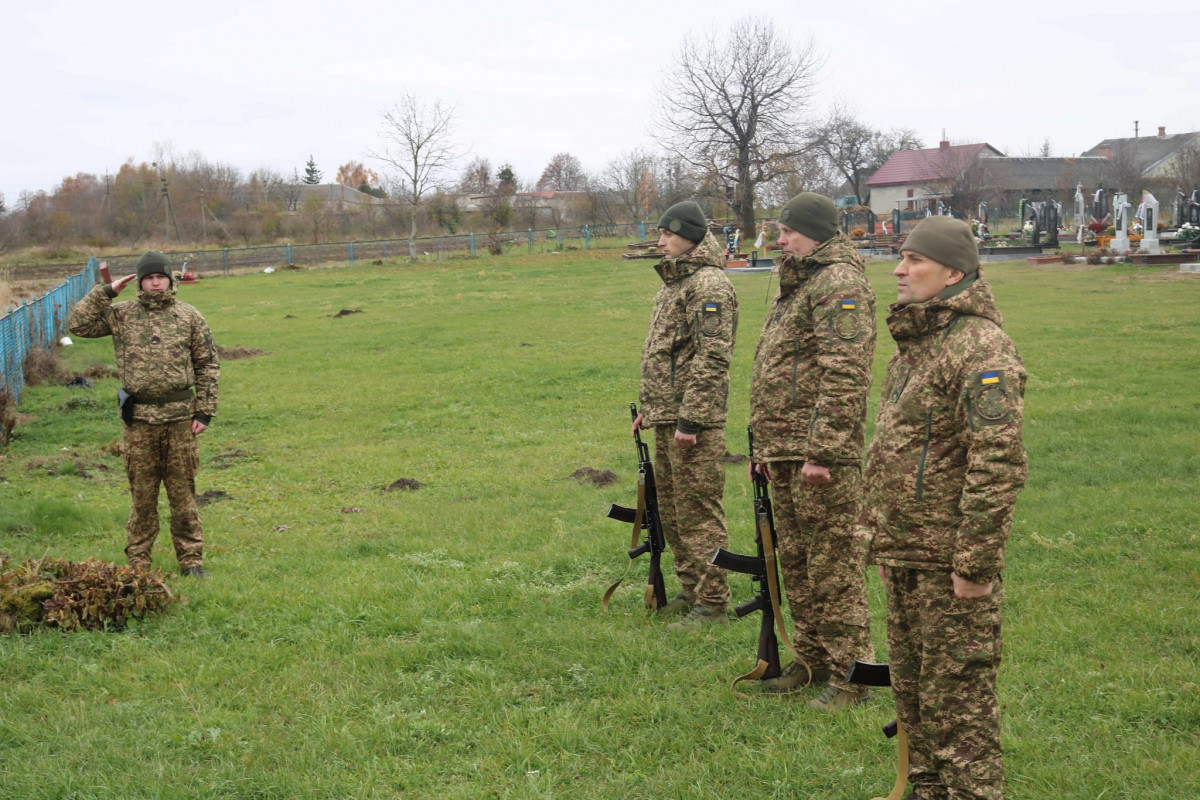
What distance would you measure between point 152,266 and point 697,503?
13.5 ft

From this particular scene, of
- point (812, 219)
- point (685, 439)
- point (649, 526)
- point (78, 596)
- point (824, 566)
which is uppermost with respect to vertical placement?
point (812, 219)

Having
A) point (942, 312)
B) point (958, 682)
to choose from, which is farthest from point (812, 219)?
point (958, 682)

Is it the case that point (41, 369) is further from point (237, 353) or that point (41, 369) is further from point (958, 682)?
point (958, 682)

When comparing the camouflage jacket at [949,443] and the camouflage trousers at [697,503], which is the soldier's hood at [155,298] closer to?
the camouflage trousers at [697,503]

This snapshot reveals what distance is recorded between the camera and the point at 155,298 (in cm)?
681

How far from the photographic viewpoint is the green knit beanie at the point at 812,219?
4.65m

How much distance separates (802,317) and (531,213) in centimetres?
6887

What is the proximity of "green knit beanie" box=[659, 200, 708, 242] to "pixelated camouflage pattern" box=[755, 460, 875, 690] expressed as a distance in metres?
1.65

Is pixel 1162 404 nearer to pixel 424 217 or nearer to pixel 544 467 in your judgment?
pixel 544 467

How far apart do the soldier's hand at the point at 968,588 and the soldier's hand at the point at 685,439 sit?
2.29 metres

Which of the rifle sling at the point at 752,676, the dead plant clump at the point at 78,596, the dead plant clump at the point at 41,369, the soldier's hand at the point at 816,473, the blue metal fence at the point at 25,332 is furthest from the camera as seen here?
the dead plant clump at the point at 41,369

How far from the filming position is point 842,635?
469 cm

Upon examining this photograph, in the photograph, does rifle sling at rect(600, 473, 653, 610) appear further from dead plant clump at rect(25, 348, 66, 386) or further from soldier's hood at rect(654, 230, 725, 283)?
dead plant clump at rect(25, 348, 66, 386)

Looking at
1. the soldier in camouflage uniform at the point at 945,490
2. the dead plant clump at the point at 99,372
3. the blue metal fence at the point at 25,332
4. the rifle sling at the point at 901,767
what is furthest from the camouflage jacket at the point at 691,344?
the dead plant clump at the point at 99,372
